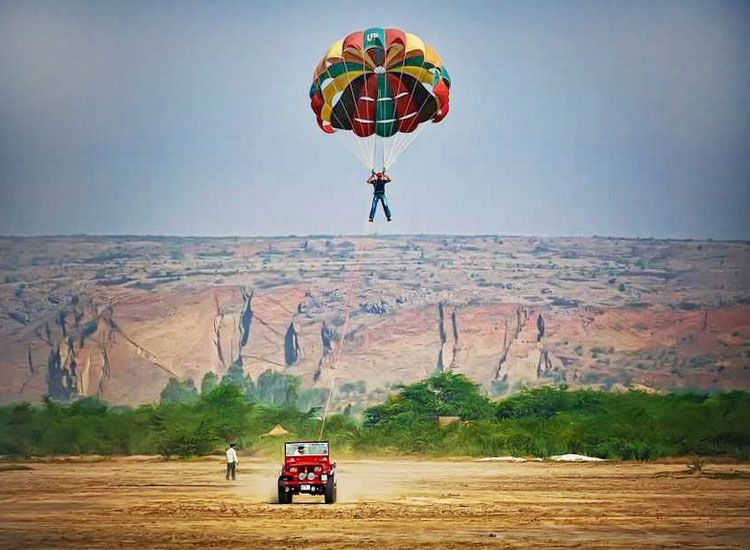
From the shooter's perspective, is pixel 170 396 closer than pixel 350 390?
Yes

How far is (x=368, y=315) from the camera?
538 ft

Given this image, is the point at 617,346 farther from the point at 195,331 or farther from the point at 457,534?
the point at 457,534

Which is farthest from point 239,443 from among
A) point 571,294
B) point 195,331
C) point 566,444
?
point 571,294

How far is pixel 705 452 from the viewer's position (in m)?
59.3

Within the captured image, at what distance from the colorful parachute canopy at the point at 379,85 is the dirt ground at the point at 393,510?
11568 millimetres

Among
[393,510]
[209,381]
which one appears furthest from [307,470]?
[209,381]

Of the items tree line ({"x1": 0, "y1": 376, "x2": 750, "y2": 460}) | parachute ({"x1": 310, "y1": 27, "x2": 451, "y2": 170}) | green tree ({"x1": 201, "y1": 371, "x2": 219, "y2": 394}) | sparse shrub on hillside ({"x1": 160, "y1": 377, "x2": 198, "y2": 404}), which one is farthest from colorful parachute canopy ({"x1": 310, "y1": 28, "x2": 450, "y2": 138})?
green tree ({"x1": 201, "y1": 371, "x2": 219, "y2": 394})

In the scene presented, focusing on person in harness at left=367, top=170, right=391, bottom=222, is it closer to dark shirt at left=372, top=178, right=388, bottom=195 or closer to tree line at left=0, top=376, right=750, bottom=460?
dark shirt at left=372, top=178, right=388, bottom=195

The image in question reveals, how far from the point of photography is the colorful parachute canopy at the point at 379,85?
4309cm

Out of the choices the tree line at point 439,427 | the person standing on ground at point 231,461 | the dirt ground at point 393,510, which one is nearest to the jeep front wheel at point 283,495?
the dirt ground at point 393,510

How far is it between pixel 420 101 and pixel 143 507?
1733cm

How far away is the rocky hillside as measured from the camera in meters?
143

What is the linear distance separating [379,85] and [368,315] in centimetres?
12013

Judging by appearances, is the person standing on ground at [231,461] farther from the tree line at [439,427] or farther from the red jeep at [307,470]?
the tree line at [439,427]
